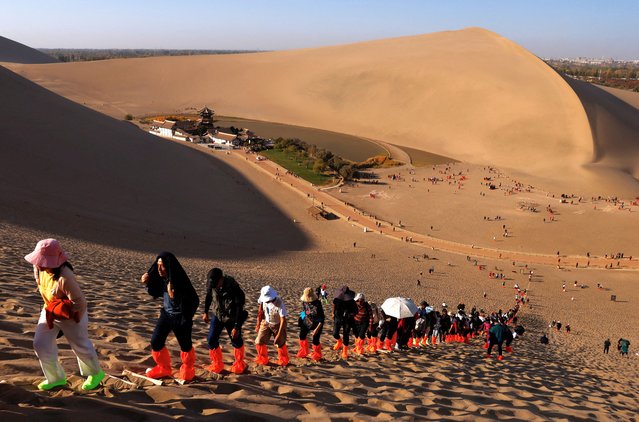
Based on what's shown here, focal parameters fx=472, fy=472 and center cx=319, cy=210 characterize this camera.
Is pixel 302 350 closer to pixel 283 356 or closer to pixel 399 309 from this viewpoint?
pixel 283 356

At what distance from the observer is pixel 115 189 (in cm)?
2478

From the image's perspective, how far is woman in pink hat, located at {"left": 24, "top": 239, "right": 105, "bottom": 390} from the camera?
154 inches

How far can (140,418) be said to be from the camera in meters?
3.58

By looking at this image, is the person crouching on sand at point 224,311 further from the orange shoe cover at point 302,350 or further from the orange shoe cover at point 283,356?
the orange shoe cover at point 302,350

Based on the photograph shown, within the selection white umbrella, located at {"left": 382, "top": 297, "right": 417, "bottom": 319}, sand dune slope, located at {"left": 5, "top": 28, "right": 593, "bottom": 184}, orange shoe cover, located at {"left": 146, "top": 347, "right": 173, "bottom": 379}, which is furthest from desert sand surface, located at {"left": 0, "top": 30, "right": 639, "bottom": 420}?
sand dune slope, located at {"left": 5, "top": 28, "right": 593, "bottom": 184}

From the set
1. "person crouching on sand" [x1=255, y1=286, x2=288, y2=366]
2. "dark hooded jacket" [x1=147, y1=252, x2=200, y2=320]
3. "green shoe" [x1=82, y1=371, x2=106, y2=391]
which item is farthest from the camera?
"person crouching on sand" [x1=255, y1=286, x2=288, y2=366]

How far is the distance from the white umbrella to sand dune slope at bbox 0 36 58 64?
562 ft

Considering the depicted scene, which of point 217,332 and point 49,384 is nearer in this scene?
point 49,384

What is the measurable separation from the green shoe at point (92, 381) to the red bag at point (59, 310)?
55cm

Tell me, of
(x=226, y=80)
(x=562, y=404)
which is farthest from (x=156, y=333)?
(x=226, y=80)

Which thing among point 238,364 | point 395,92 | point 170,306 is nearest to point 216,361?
point 238,364

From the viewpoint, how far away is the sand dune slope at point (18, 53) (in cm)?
14879

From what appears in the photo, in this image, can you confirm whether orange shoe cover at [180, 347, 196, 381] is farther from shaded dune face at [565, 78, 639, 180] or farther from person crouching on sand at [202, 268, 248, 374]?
shaded dune face at [565, 78, 639, 180]

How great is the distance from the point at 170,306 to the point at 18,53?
191318mm
